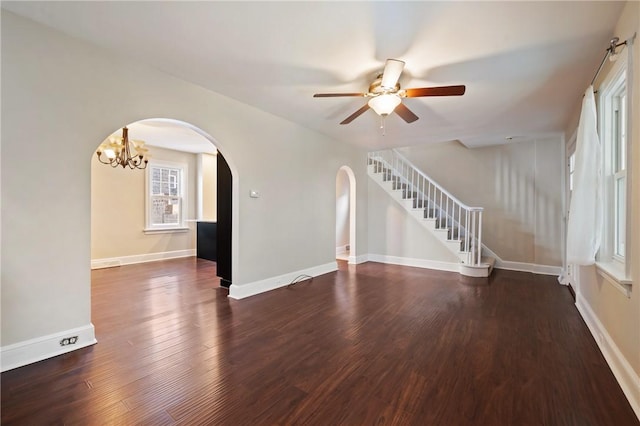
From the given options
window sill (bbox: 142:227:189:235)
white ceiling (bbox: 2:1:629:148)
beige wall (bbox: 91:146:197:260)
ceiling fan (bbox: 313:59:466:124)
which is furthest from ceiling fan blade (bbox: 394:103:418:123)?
window sill (bbox: 142:227:189:235)

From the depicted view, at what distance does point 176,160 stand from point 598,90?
24.4 ft

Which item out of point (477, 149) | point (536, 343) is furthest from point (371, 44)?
point (477, 149)

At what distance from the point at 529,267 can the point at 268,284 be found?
17.0ft

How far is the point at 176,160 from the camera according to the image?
674 cm

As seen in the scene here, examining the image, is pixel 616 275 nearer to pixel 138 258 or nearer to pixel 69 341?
pixel 69 341

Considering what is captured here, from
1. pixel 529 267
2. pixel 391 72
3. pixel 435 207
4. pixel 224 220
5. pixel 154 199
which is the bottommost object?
pixel 529 267

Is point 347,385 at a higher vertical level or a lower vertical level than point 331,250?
lower

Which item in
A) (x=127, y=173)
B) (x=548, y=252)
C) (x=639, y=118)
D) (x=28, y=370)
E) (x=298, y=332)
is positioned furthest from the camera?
(x=127, y=173)

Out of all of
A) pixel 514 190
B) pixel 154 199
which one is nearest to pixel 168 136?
pixel 154 199

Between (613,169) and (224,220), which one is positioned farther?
(224,220)

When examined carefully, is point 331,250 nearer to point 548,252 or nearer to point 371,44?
point 371,44

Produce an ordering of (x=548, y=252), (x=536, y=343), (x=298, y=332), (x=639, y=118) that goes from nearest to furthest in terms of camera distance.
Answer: (x=639, y=118) → (x=536, y=343) → (x=298, y=332) → (x=548, y=252)

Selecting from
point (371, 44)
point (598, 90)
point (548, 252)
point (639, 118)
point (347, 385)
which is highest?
point (371, 44)

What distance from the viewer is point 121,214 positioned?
5.83 m
